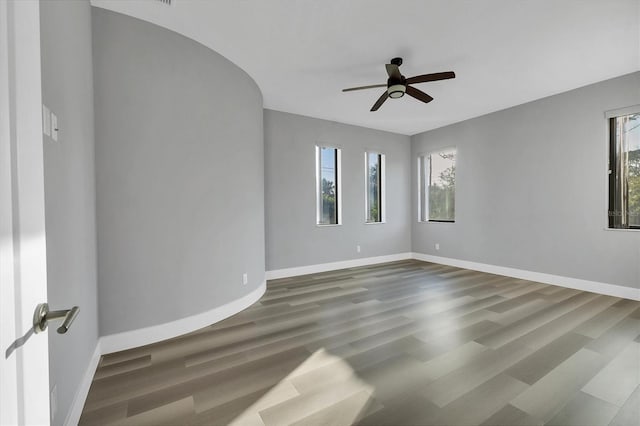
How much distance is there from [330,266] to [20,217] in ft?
16.3

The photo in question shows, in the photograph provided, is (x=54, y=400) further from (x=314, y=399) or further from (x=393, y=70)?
(x=393, y=70)

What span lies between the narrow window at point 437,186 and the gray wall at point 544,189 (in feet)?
0.86

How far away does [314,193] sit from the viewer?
204 inches

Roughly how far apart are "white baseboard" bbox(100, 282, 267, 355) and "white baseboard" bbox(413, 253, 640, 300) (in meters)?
4.28

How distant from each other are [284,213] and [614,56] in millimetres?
4615

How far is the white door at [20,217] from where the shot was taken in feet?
1.81

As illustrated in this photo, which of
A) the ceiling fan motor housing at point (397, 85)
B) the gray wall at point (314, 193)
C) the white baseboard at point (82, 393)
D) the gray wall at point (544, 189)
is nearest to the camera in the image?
the white baseboard at point (82, 393)

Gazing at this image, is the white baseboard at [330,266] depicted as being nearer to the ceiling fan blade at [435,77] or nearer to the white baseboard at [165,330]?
the white baseboard at [165,330]

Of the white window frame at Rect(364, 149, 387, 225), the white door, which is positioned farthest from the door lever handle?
the white window frame at Rect(364, 149, 387, 225)

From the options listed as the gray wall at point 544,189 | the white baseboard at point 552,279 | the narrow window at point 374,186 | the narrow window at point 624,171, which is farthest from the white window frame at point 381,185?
the narrow window at point 624,171

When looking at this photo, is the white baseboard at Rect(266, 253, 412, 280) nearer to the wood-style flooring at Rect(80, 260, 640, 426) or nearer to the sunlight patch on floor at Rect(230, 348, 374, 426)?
the wood-style flooring at Rect(80, 260, 640, 426)

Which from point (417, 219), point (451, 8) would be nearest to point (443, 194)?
point (417, 219)

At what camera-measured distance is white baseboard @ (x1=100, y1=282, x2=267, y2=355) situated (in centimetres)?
239

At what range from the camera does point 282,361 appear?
87.6 inches
